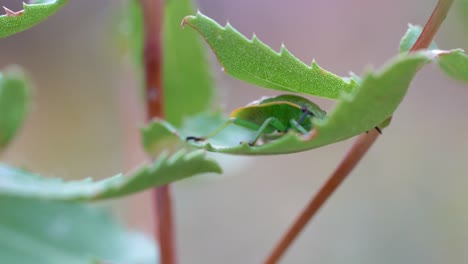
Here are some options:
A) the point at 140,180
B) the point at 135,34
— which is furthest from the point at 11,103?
the point at 140,180

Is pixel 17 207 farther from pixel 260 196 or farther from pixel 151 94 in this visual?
pixel 260 196

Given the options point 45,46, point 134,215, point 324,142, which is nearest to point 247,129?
point 324,142

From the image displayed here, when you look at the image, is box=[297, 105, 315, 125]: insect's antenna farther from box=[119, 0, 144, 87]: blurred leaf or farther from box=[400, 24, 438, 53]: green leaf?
box=[119, 0, 144, 87]: blurred leaf

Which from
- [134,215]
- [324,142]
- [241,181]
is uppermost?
[324,142]

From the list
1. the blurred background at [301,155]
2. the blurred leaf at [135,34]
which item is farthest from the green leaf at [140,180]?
the blurred background at [301,155]

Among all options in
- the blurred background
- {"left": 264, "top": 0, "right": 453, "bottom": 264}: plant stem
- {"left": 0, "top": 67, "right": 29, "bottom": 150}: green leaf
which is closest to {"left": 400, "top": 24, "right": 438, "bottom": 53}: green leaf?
{"left": 264, "top": 0, "right": 453, "bottom": 264}: plant stem
